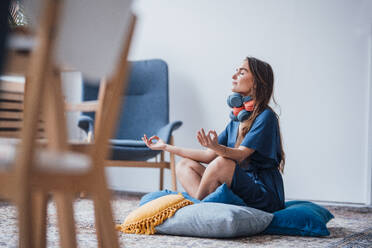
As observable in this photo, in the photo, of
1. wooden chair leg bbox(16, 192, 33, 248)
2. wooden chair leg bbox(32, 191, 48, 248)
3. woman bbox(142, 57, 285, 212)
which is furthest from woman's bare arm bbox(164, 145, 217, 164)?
wooden chair leg bbox(16, 192, 33, 248)

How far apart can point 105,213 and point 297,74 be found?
2818mm

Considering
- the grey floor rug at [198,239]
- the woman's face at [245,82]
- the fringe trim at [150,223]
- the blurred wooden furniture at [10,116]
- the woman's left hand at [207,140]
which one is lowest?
the grey floor rug at [198,239]

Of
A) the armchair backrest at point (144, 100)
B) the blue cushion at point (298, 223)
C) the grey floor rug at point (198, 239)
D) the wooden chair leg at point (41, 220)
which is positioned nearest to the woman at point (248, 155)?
the blue cushion at point (298, 223)

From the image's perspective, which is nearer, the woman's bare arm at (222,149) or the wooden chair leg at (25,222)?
the wooden chair leg at (25,222)

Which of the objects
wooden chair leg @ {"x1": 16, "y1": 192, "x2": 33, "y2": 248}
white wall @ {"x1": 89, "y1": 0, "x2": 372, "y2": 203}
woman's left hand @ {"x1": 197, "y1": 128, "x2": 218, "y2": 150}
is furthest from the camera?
white wall @ {"x1": 89, "y1": 0, "x2": 372, "y2": 203}

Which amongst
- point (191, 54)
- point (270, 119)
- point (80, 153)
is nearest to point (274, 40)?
point (191, 54)

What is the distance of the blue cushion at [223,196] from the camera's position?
1.90 metres

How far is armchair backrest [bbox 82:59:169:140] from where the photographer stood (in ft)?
11.3

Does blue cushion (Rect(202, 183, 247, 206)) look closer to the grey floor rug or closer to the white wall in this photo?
the grey floor rug

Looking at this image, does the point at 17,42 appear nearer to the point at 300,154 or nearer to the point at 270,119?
the point at 270,119

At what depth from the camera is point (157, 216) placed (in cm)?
180

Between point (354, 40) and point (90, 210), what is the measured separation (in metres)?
2.23

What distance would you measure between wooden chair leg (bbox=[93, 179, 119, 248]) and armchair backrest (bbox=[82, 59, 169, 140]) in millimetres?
2598

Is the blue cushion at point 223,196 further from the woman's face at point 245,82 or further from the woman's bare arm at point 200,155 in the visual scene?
the woman's face at point 245,82
